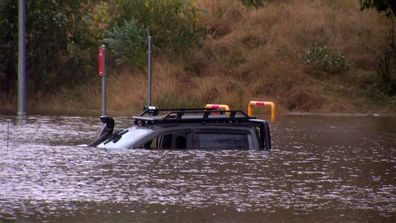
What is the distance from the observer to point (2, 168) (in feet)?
52.1

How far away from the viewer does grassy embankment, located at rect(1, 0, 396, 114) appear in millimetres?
33500

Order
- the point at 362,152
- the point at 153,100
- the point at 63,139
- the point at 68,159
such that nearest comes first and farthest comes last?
the point at 68,159 < the point at 362,152 < the point at 63,139 < the point at 153,100

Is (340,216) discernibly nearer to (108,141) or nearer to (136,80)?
(108,141)

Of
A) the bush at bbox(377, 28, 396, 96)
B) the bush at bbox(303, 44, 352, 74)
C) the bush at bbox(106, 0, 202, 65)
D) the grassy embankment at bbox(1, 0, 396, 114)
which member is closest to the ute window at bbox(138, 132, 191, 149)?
the grassy embankment at bbox(1, 0, 396, 114)

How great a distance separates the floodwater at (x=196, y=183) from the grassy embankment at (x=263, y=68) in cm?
1124

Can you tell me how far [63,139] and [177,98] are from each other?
1109 cm

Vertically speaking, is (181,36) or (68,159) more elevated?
(181,36)

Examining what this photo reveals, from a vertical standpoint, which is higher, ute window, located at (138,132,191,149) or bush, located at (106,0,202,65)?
bush, located at (106,0,202,65)

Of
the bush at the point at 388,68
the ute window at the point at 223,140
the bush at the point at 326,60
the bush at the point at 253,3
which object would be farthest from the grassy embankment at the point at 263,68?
the ute window at the point at 223,140

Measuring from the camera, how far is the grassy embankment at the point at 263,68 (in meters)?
33.5

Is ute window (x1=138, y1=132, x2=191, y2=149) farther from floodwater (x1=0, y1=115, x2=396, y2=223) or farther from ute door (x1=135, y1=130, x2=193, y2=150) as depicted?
floodwater (x1=0, y1=115, x2=396, y2=223)

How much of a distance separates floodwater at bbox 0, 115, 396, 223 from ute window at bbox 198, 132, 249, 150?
5.8 inches

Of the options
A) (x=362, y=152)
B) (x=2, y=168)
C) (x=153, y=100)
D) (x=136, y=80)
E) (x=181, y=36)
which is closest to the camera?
(x=2, y=168)

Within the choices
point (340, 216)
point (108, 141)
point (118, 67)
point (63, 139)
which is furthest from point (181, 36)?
point (340, 216)
